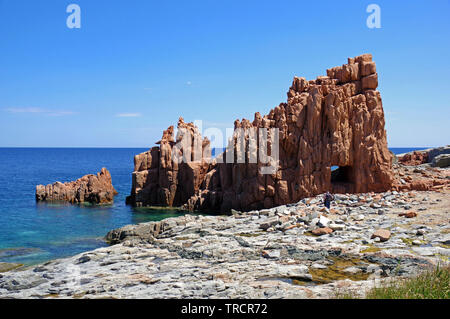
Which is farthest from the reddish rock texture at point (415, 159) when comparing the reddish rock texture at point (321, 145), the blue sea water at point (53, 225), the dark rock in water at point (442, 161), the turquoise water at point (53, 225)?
the blue sea water at point (53, 225)

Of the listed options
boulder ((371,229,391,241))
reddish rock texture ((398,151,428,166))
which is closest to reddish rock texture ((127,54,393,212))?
reddish rock texture ((398,151,428,166))

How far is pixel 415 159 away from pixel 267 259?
4302cm

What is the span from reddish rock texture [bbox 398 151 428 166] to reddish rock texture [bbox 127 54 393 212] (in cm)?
1435

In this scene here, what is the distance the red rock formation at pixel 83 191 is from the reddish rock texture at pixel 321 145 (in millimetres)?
19333

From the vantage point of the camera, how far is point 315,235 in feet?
61.3

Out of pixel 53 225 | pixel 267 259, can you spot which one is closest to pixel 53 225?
pixel 53 225

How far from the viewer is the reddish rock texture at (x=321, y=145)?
34.1 meters

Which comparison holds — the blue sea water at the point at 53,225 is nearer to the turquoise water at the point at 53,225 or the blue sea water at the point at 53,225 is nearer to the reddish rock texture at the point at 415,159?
the turquoise water at the point at 53,225

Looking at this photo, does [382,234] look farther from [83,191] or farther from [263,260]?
[83,191]

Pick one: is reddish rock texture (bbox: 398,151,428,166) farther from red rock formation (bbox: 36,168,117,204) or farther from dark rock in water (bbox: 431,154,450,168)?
red rock formation (bbox: 36,168,117,204)

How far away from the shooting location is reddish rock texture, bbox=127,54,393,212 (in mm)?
34125

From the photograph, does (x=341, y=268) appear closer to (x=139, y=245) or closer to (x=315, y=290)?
(x=315, y=290)

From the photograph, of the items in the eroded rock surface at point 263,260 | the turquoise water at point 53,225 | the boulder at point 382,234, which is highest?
the boulder at point 382,234
